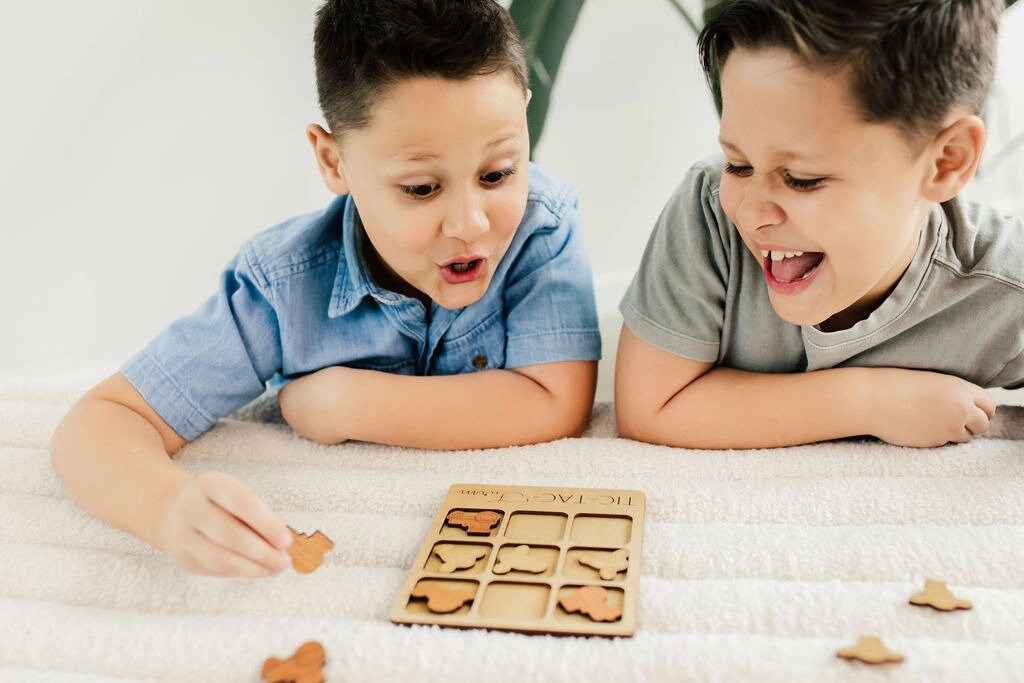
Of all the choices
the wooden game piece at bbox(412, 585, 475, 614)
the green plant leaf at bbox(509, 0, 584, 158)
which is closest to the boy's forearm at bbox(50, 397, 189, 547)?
the wooden game piece at bbox(412, 585, 475, 614)

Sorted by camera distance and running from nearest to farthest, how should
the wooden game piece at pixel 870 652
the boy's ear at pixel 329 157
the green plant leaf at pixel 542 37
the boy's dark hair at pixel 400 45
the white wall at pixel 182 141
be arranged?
the wooden game piece at pixel 870 652
the boy's dark hair at pixel 400 45
the boy's ear at pixel 329 157
the green plant leaf at pixel 542 37
the white wall at pixel 182 141

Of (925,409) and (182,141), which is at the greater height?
(182,141)

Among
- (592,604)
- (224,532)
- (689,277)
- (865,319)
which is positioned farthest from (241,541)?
(865,319)

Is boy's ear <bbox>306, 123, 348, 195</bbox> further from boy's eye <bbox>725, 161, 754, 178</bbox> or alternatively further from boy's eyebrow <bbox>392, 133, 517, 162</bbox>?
boy's eye <bbox>725, 161, 754, 178</bbox>

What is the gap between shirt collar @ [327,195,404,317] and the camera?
104cm

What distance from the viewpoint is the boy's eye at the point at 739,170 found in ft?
2.86

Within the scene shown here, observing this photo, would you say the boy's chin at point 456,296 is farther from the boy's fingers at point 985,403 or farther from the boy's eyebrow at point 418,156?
the boy's fingers at point 985,403

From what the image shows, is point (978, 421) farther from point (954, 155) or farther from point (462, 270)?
point (462, 270)

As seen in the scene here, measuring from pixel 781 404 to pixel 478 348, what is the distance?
324 millimetres

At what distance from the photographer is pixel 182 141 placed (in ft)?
5.16

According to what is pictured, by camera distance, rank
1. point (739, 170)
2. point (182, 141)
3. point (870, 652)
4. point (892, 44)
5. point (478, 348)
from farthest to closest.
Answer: point (182, 141) < point (478, 348) < point (739, 170) < point (892, 44) < point (870, 652)

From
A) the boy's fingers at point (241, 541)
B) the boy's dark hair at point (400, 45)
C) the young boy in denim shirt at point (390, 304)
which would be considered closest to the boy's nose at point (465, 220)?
the young boy in denim shirt at point (390, 304)

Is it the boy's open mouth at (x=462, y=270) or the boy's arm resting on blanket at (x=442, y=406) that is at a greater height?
the boy's open mouth at (x=462, y=270)

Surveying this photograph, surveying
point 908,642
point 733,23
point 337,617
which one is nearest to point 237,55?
point 733,23
